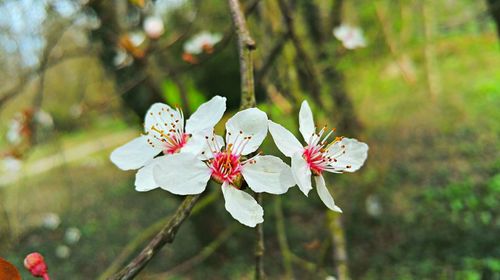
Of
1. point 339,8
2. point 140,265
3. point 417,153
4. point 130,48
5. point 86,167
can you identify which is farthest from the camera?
point 86,167

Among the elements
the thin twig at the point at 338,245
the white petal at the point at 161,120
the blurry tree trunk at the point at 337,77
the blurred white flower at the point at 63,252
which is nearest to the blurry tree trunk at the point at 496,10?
the blurry tree trunk at the point at 337,77

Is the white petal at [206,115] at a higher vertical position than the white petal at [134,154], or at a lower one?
higher

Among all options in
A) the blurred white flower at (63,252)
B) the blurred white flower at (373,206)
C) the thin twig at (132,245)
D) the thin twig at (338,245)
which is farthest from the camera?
the blurred white flower at (63,252)

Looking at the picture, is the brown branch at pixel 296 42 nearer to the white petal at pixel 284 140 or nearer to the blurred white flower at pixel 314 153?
the blurred white flower at pixel 314 153

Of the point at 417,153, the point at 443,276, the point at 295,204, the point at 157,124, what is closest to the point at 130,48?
the point at 157,124

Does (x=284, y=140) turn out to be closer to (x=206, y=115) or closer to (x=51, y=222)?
(x=206, y=115)

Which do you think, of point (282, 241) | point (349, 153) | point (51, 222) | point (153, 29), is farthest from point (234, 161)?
point (51, 222)

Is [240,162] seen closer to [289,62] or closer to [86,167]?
[289,62]
